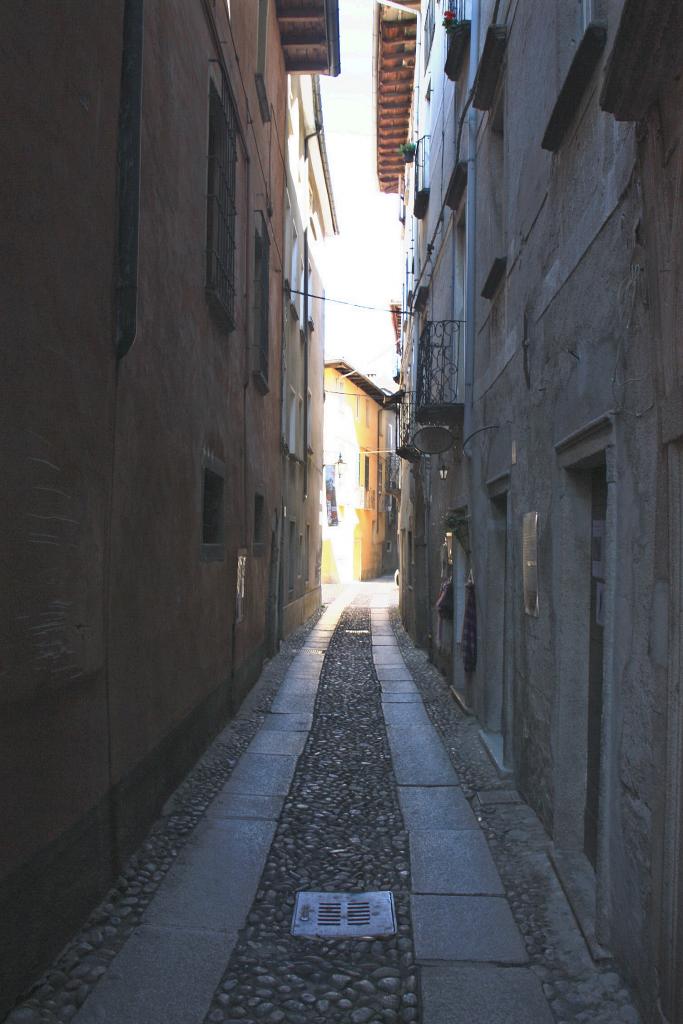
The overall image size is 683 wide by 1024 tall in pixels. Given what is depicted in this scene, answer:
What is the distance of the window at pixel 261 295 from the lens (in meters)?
10.3

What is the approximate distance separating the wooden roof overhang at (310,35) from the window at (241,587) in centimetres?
816

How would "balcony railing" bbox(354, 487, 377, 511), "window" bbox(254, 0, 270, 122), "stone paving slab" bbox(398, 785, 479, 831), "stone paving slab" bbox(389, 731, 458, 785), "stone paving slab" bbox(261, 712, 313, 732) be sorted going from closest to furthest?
"stone paving slab" bbox(398, 785, 479, 831) < "stone paving slab" bbox(389, 731, 458, 785) < "stone paving slab" bbox(261, 712, 313, 732) < "window" bbox(254, 0, 270, 122) < "balcony railing" bbox(354, 487, 377, 511)

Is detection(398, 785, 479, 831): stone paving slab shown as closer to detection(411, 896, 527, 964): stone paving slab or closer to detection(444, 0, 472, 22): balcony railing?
detection(411, 896, 527, 964): stone paving slab

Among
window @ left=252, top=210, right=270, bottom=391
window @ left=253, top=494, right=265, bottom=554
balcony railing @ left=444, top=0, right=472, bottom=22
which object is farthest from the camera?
window @ left=253, top=494, right=265, bottom=554

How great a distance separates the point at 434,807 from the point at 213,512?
3322 mm

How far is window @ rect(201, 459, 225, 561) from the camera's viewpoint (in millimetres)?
7133

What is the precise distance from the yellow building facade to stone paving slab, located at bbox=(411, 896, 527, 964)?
29.8 metres

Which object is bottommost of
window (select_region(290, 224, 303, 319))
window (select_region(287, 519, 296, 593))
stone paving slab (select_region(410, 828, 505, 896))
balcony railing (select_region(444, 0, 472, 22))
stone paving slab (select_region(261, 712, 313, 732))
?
stone paving slab (select_region(410, 828, 505, 896))

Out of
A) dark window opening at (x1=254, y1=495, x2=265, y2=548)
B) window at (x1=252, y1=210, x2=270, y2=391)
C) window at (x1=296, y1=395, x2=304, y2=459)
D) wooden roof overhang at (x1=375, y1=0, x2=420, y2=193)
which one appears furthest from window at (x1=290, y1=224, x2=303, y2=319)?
dark window opening at (x1=254, y1=495, x2=265, y2=548)

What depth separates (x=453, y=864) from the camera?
4527 millimetres

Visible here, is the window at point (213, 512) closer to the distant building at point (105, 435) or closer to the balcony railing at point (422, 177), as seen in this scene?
the distant building at point (105, 435)

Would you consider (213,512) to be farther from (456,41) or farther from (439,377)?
(456,41)

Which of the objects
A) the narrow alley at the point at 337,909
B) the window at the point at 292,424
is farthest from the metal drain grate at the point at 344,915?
the window at the point at 292,424

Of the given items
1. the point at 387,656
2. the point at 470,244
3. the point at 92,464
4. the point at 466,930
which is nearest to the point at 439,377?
the point at 470,244
